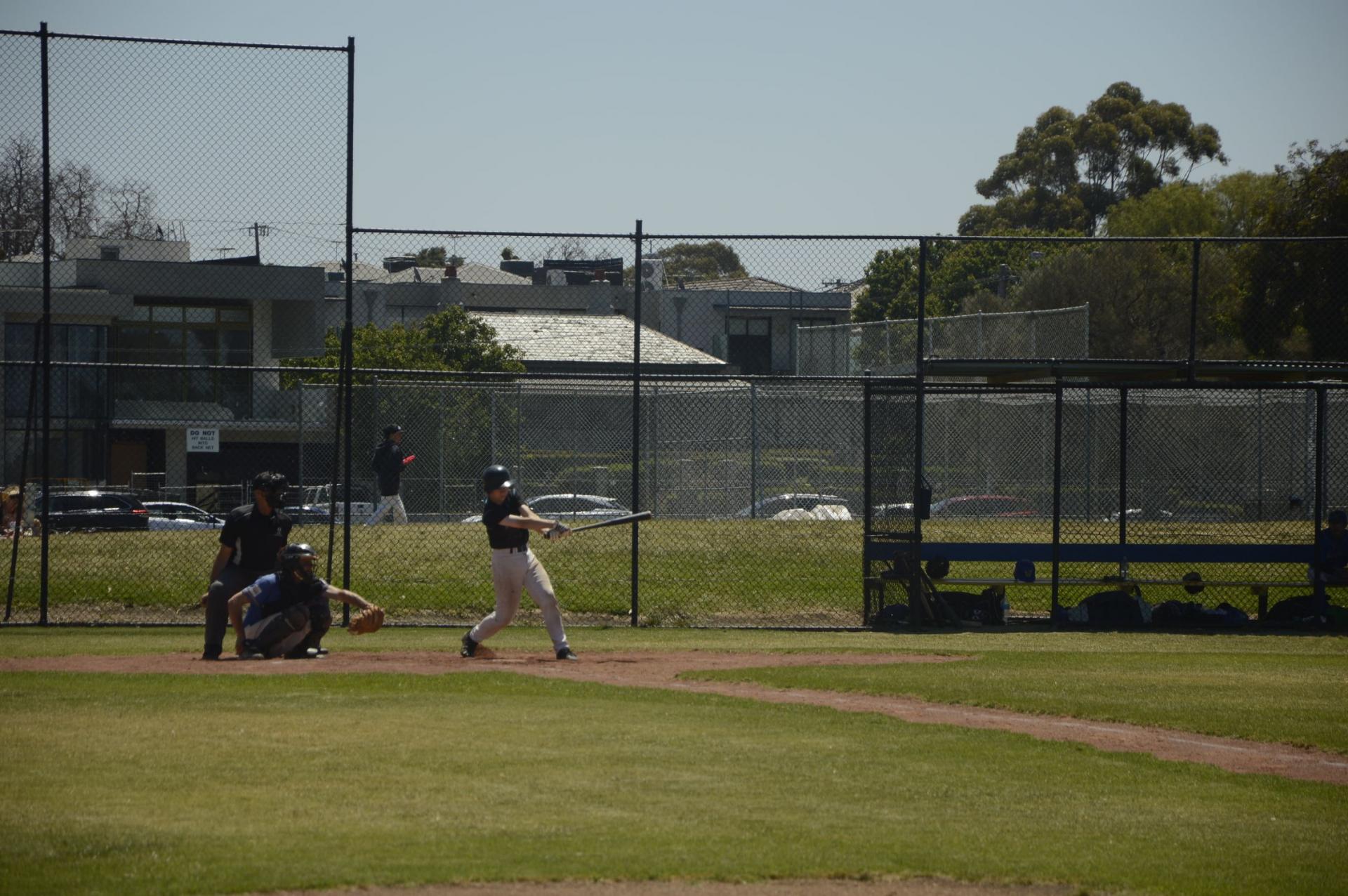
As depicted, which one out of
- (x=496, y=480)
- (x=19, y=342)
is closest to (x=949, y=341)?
(x=496, y=480)

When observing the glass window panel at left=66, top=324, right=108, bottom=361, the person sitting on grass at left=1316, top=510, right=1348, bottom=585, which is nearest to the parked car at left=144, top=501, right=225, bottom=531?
the glass window panel at left=66, top=324, right=108, bottom=361

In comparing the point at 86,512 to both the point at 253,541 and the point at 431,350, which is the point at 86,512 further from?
the point at 431,350

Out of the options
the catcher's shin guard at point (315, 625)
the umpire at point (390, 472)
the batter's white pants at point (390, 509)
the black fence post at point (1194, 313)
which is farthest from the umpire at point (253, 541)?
the black fence post at point (1194, 313)

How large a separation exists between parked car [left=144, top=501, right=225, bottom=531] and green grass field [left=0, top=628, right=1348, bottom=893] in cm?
956

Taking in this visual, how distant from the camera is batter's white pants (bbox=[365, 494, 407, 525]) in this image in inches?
785

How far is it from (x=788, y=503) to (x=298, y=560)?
44.9 ft

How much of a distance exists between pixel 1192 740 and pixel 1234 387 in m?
8.66

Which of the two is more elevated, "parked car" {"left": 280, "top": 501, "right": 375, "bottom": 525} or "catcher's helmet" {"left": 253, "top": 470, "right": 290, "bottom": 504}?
"catcher's helmet" {"left": 253, "top": 470, "right": 290, "bottom": 504}

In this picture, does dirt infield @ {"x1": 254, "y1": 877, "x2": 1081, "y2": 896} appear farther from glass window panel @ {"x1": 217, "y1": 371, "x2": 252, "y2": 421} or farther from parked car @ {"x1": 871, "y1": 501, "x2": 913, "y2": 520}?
glass window panel @ {"x1": 217, "y1": 371, "x2": 252, "y2": 421}

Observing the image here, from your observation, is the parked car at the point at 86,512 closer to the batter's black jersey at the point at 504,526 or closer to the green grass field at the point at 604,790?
the batter's black jersey at the point at 504,526

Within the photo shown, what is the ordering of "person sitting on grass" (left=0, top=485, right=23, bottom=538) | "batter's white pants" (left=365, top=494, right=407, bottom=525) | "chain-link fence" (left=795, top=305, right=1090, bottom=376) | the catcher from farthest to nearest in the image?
"chain-link fence" (left=795, top=305, right=1090, bottom=376) → "batter's white pants" (left=365, top=494, right=407, bottom=525) → "person sitting on grass" (left=0, top=485, right=23, bottom=538) → the catcher

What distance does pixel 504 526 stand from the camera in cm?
1225

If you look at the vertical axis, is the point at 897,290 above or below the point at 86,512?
above

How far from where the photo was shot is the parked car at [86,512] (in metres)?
17.6
